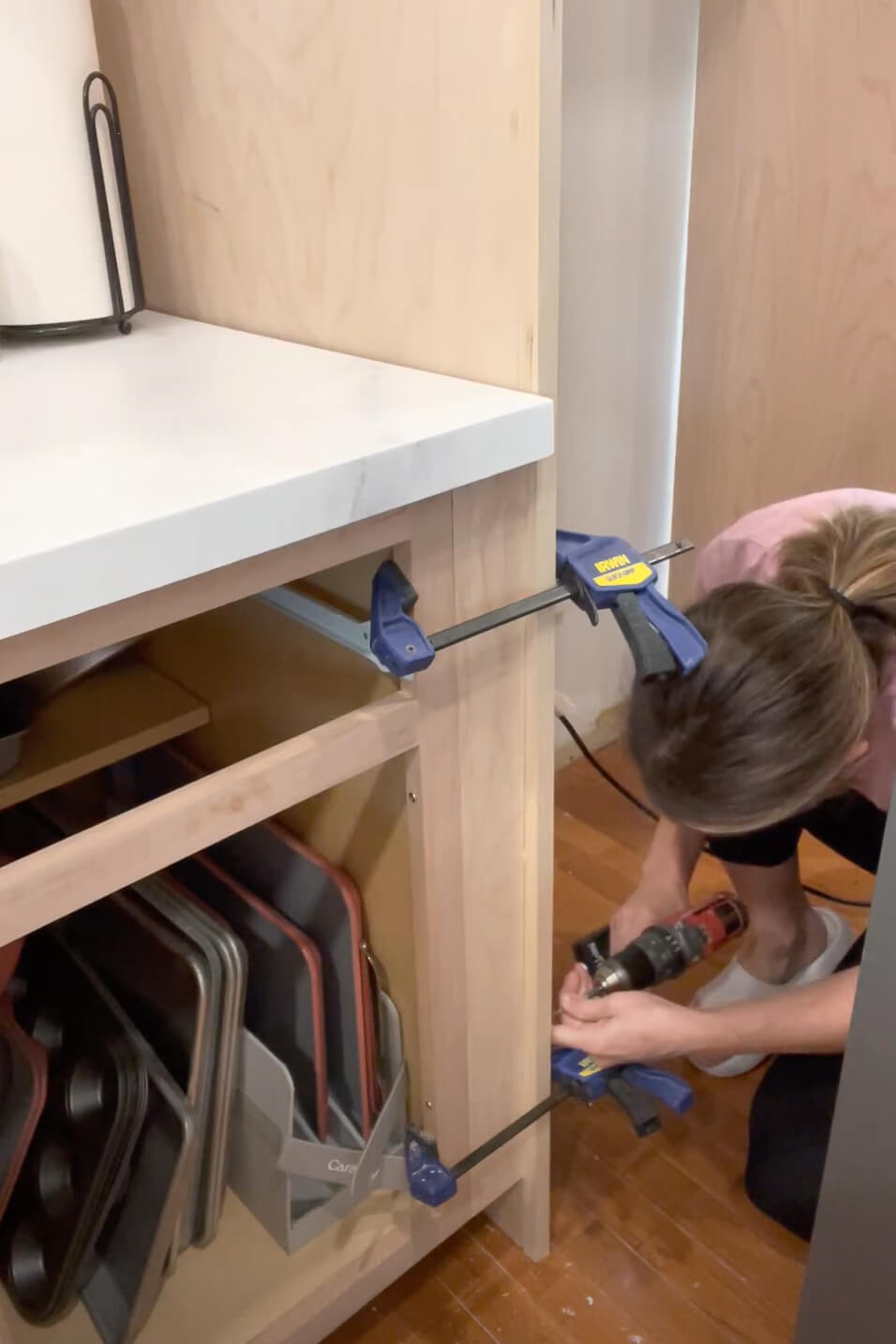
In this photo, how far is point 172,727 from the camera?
2.85 feet

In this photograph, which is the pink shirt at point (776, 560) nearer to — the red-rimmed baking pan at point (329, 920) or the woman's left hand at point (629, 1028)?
the woman's left hand at point (629, 1028)

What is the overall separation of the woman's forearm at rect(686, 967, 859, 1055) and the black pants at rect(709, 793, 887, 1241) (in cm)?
16

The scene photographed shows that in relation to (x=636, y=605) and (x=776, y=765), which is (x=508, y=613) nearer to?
(x=636, y=605)

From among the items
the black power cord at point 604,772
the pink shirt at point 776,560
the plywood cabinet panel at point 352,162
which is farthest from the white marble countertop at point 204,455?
the black power cord at point 604,772

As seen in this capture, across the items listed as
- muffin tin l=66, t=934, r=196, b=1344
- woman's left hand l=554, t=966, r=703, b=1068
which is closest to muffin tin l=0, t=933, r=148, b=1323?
muffin tin l=66, t=934, r=196, b=1344

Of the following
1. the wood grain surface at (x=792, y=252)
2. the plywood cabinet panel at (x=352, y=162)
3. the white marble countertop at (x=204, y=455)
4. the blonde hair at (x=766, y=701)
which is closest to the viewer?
the white marble countertop at (x=204, y=455)

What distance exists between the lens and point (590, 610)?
2.27 ft

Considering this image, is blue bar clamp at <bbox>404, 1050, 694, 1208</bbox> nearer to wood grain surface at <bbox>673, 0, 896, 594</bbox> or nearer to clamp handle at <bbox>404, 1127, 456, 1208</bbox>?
clamp handle at <bbox>404, 1127, 456, 1208</bbox>

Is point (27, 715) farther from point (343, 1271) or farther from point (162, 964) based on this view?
point (343, 1271)

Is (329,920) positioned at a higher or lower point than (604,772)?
higher

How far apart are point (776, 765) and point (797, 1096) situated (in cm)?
54

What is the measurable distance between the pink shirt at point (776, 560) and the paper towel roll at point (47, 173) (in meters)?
0.57

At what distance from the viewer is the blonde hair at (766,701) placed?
2.38ft

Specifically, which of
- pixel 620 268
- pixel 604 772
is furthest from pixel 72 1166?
pixel 620 268
